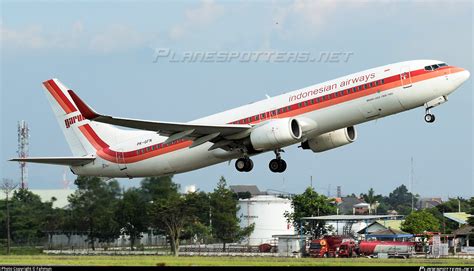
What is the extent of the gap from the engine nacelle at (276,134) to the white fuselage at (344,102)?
2.08ft

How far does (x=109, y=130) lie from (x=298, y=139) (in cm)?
1577

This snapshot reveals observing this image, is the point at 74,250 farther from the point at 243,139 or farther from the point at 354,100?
the point at 354,100

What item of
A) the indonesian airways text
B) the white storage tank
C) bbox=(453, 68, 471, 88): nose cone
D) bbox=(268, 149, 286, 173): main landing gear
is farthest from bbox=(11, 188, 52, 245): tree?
bbox=(453, 68, 471, 88): nose cone

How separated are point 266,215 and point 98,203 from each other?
41376 millimetres

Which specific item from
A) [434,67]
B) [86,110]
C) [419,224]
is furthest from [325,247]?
[419,224]

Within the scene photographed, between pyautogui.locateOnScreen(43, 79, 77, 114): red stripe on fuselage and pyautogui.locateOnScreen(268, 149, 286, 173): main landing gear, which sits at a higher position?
pyautogui.locateOnScreen(43, 79, 77, 114): red stripe on fuselage

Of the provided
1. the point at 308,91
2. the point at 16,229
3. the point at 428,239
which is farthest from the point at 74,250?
the point at 428,239

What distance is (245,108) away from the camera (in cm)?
5372

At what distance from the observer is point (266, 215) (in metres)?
108

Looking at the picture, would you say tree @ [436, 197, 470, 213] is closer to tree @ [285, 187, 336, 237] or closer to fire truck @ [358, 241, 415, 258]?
tree @ [285, 187, 336, 237]

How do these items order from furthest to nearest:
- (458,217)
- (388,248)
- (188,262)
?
(458,217) → (388,248) → (188,262)

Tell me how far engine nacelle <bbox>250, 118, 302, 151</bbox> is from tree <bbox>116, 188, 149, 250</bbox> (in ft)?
67.0

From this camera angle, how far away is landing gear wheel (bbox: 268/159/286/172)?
5481cm

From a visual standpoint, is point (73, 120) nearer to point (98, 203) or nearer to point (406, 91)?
point (98, 203)
